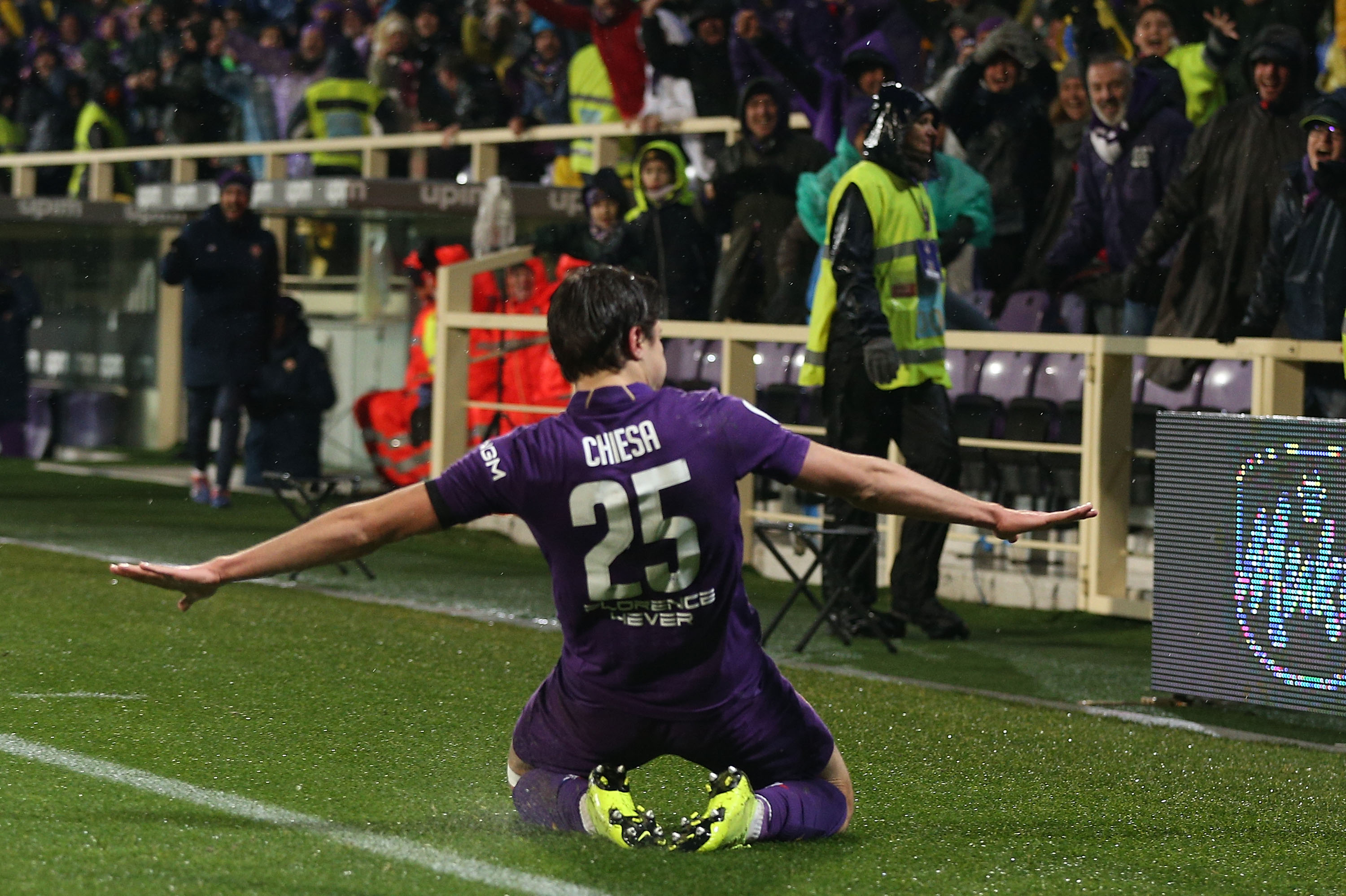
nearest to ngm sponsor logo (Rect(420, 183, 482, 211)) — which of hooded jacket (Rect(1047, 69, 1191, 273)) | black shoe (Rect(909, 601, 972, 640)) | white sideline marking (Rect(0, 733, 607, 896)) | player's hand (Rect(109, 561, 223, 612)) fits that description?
hooded jacket (Rect(1047, 69, 1191, 273))

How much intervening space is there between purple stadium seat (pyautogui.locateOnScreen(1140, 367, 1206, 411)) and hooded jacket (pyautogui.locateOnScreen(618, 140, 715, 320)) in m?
3.18

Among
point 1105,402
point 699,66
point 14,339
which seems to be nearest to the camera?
point 1105,402

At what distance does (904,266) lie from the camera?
8508mm

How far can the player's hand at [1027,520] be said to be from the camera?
13.8 feet

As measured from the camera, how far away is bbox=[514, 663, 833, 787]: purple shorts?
4395 millimetres

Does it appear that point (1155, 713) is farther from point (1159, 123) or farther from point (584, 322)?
point (1159, 123)

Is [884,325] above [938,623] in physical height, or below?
above

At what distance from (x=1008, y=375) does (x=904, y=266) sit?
2483mm

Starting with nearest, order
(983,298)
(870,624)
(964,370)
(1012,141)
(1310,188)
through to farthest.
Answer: (870,624) → (1310,188) → (964,370) → (1012,141) → (983,298)

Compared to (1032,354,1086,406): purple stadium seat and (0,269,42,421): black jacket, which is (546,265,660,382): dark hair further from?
(0,269,42,421): black jacket

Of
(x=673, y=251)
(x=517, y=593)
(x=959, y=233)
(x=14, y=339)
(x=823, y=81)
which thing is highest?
(x=823, y=81)

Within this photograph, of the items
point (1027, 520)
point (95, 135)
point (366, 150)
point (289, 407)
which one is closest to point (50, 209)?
point (95, 135)

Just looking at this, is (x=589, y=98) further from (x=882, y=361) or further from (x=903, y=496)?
(x=903, y=496)

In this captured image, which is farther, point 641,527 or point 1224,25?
point 1224,25
